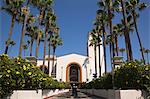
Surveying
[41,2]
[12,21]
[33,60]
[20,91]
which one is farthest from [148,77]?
[41,2]

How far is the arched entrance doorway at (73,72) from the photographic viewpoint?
67.3m

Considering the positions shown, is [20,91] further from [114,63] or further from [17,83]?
[114,63]

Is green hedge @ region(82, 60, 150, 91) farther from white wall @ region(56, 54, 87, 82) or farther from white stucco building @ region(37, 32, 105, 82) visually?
white wall @ region(56, 54, 87, 82)

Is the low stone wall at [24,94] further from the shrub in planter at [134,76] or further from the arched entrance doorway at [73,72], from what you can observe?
the arched entrance doorway at [73,72]

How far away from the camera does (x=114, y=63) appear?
1719 centimetres

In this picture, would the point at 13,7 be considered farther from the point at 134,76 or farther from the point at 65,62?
the point at 65,62

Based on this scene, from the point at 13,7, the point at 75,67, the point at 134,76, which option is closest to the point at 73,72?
the point at 75,67

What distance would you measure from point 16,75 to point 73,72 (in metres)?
55.8

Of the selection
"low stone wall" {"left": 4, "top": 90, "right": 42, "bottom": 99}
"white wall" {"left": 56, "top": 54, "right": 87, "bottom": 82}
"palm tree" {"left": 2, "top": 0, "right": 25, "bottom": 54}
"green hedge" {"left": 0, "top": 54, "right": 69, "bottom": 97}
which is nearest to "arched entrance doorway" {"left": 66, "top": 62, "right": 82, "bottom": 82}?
"white wall" {"left": 56, "top": 54, "right": 87, "bottom": 82}

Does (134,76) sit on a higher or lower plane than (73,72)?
lower

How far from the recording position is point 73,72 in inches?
2685

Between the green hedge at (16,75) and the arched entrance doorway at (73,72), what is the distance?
5341 centimetres

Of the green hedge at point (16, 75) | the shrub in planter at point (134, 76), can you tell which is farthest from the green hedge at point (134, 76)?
the green hedge at point (16, 75)

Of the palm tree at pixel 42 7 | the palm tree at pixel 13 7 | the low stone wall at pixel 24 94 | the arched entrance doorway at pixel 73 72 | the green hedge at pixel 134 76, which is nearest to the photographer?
the low stone wall at pixel 24 94
